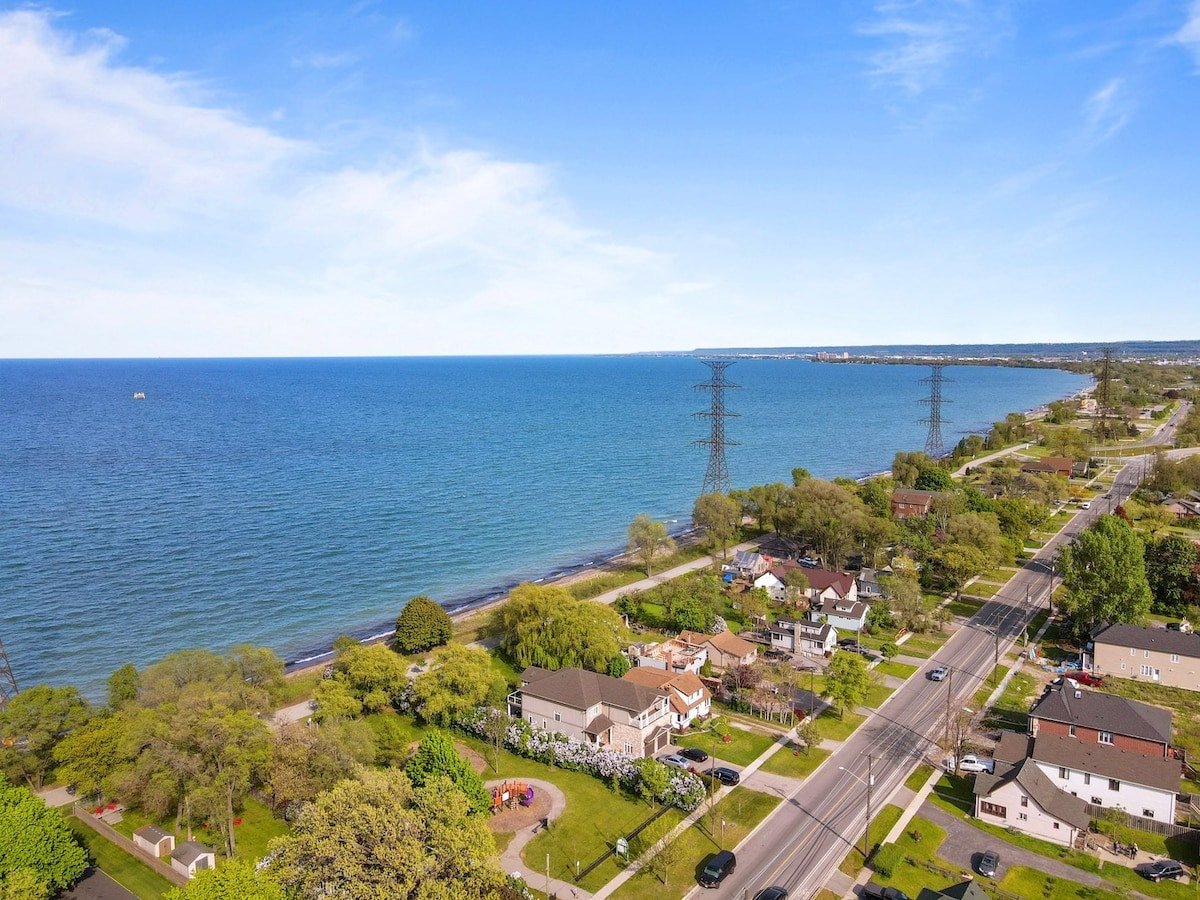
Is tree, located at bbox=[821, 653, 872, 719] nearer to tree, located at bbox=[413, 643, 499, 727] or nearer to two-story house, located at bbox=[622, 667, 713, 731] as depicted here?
two-story house, located at bbox=[622, 667, 713, 731]

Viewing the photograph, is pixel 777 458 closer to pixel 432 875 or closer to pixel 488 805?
pixel 488 805

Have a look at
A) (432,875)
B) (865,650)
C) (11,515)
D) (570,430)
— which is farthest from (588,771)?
(570,430)

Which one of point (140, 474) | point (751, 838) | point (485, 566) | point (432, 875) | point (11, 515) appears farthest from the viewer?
point (140, 474)

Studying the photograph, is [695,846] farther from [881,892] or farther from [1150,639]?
[1150,639]

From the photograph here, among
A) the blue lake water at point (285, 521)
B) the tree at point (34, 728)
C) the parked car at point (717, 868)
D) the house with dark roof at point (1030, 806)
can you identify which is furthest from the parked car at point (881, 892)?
the blue lake water at point (285, 521)

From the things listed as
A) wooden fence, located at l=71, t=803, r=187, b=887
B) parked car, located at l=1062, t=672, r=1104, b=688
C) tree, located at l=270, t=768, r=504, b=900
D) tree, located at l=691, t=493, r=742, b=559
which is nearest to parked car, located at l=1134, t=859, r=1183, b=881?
parked car, located at l=1062, t=672, r=1104, b=688

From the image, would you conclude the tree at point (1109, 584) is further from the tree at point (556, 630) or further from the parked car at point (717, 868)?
the parked car at point (717, 868)
